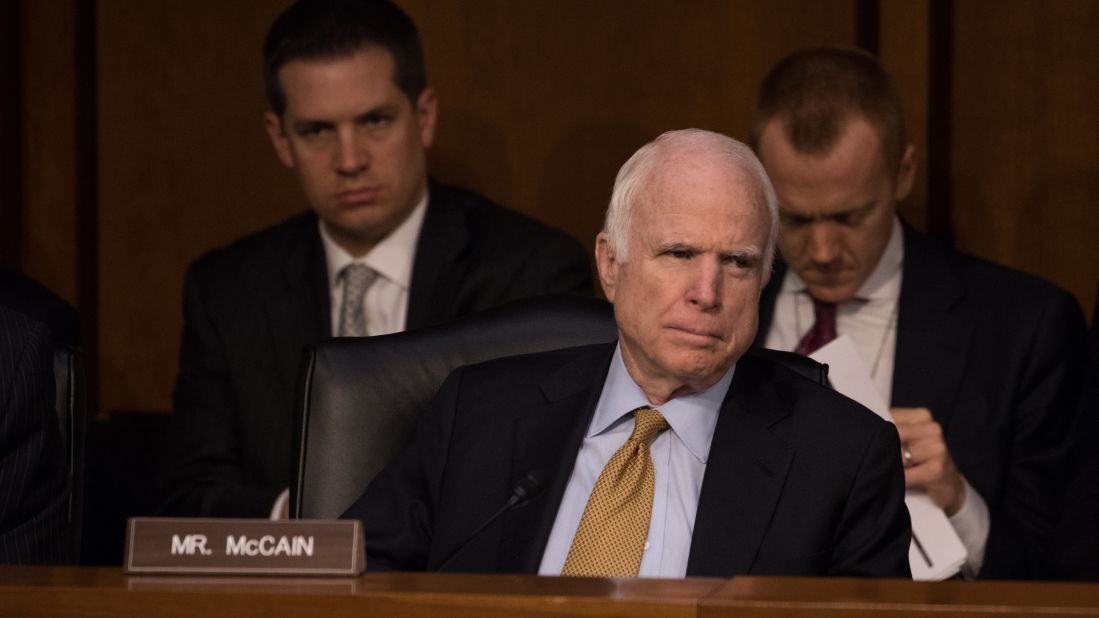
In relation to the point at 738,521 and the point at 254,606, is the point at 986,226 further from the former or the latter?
the point at 254,606

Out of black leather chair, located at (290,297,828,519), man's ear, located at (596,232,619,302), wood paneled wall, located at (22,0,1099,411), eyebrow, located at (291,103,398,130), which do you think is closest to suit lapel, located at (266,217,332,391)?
eyebrow, located at (291,103,398,130)

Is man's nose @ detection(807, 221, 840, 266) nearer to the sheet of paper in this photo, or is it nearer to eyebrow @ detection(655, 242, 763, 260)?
the sheet of paper

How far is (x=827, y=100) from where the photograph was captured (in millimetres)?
2799

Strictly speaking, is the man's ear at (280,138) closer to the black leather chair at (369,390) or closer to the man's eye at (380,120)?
the man's eye at (380,120)

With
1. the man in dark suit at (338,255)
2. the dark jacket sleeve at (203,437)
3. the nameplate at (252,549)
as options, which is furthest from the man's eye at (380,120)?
the nameplate at (252,549)

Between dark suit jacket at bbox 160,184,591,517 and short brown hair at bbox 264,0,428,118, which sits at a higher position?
short brown hair at bbox 264,0,428,118

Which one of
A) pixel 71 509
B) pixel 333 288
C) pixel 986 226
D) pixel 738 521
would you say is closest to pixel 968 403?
pixel 986 226

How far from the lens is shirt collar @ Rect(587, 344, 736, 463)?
6.50 feet

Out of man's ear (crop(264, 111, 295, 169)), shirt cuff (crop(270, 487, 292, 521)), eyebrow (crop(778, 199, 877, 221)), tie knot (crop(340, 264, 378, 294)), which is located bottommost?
shirt cuff (crop(270, 487, 292, 521))

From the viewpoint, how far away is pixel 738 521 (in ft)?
6.13

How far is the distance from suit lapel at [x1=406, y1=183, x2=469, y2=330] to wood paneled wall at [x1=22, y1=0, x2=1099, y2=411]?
56 cm

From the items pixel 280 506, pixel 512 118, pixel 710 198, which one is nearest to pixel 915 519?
pixel 710 198

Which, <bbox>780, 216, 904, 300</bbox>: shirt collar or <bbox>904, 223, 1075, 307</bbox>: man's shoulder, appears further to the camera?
<bbox>780, 216, 904, 300</bbox>: shirt collar

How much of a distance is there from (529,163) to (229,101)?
0.71m
